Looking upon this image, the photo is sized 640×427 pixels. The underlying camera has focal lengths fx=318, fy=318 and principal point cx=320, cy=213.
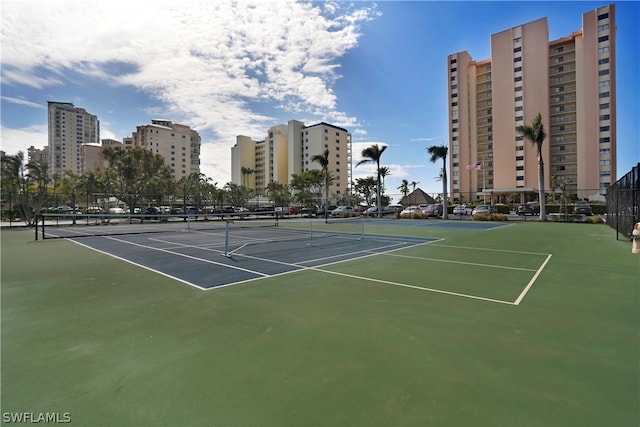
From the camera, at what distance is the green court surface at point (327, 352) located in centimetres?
254

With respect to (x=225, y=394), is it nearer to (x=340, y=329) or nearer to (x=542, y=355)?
(x=340, y=329)

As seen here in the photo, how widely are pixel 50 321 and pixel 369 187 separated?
70072mm

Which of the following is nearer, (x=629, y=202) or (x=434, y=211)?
(x=629, y=202)

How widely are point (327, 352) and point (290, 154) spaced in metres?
104

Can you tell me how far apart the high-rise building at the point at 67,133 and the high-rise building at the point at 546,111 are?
15889cm

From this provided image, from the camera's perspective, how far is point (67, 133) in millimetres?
150250

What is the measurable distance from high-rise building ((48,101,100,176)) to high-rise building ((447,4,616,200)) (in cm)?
15889

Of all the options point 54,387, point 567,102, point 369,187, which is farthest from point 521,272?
point 567,102

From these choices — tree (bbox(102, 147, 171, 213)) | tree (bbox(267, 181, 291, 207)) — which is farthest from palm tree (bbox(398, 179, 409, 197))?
tree (bbox(102, 147, 171, 213))

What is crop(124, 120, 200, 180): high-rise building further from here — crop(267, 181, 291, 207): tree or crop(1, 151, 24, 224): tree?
crop(1, 151, 24, 224): tree

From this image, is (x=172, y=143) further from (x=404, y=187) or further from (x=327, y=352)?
(x=327, y=352)

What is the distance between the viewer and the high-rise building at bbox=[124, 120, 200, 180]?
11256 centimetres

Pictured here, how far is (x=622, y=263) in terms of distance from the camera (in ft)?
28.3

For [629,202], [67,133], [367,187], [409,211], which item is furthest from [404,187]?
[67,133]
